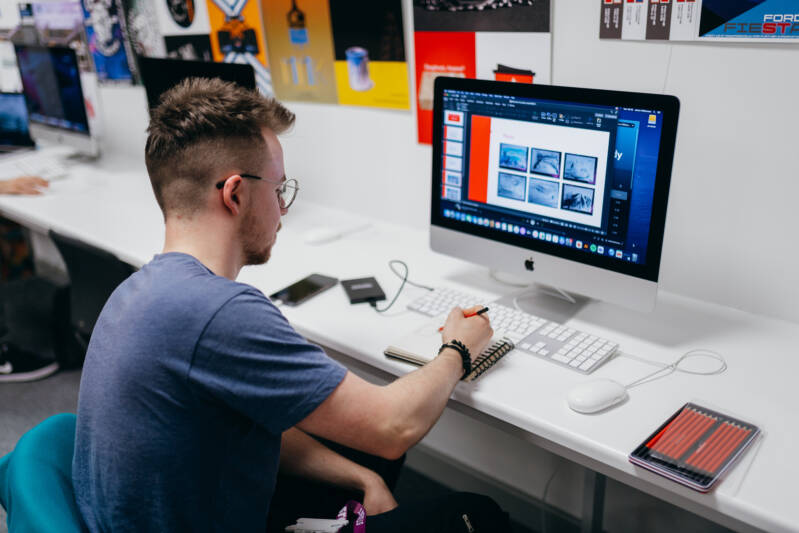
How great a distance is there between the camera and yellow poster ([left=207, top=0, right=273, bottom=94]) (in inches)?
89.1

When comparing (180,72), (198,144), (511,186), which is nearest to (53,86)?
(180,72)

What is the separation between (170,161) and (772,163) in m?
1.16

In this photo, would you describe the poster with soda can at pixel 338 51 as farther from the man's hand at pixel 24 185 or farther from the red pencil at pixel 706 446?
the red pencil at pixel 706 446

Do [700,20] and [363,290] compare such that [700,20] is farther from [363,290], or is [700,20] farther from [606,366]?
[363,290]

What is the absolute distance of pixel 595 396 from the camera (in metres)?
1.12

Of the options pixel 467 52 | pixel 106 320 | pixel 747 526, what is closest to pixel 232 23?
pixel 467 52

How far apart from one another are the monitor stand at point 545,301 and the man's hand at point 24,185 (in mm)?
2047

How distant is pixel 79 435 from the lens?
40.2 inches

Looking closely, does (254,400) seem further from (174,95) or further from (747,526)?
(747,526)

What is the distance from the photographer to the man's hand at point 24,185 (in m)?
2.64

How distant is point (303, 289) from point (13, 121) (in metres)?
2.46

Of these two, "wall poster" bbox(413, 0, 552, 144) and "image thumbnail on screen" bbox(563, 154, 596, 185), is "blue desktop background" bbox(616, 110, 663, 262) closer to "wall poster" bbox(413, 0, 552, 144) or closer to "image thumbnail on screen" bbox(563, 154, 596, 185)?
"image thumbnail on screen" bbox(563, 154, 596, 185)

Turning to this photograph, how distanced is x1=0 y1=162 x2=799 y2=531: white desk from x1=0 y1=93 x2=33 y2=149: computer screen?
5.15 ft

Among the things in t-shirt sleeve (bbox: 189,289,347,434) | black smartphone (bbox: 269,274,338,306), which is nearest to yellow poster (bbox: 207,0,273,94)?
black smartphone (bbox: 269,274,338,306)
